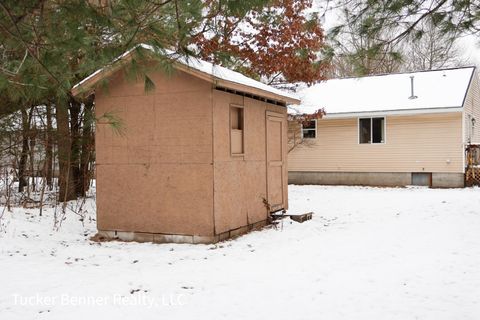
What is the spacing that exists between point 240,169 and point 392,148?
34.1 feet

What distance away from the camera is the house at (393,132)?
16.2m

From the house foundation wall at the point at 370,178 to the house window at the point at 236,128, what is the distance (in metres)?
10.2

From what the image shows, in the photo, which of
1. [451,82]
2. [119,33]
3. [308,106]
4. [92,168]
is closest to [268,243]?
[119,33]

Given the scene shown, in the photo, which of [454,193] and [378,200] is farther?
[454,193]

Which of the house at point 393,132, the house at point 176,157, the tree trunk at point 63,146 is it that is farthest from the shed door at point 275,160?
the house at point 393,132

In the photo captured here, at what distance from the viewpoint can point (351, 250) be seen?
22.6 feet

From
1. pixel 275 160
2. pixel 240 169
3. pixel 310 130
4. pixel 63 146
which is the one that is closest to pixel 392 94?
pixel 310 130

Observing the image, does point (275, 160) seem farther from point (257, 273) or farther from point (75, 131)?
point (75, 131)

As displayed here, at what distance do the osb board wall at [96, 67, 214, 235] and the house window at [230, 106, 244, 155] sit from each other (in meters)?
0.86

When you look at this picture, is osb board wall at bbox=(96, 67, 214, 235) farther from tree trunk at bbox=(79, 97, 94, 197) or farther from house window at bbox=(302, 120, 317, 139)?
house window at bbox=(302, 120, 317, 139)

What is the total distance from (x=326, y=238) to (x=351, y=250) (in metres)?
0.99

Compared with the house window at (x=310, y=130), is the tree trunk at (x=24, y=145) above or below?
below

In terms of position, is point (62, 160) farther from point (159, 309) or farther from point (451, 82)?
point (451, 82)

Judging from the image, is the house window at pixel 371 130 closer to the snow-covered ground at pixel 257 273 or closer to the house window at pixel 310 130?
the house window at pixel 310 130
